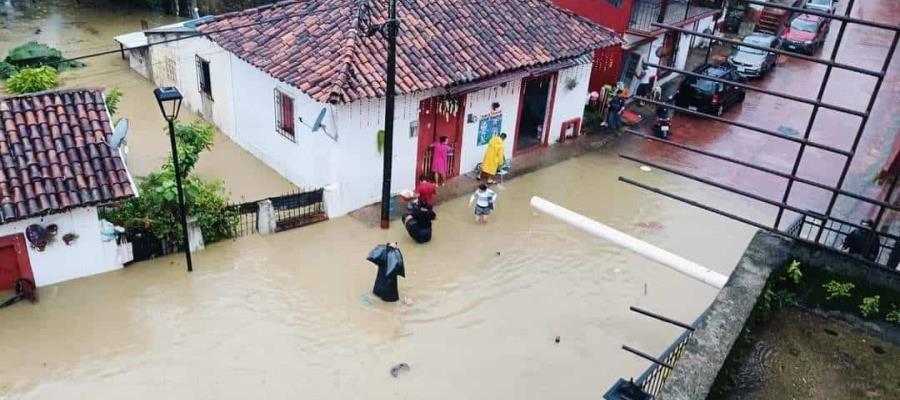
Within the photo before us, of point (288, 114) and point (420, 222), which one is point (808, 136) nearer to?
point (420, 222)

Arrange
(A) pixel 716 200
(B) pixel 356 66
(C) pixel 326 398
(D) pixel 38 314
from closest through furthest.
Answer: (C) pixel 326 398 → (D) pixel 38 314 → (B) pixel 356 66 → (A) pixel 716 200

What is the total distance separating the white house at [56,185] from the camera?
12.1m

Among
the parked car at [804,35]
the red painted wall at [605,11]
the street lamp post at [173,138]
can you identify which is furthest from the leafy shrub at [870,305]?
the parked car at [804,35]

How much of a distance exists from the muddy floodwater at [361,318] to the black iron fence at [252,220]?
0.22 m

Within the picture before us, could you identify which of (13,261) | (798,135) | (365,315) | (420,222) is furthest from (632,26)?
(13,261)

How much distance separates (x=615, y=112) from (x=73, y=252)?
48.2ft

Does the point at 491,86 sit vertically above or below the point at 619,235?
below

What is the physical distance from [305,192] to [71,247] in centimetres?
463

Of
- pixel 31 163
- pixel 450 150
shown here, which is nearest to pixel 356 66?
pixel 450 150

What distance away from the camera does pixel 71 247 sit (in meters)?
12.8

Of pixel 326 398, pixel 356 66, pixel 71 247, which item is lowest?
pixel 326 398

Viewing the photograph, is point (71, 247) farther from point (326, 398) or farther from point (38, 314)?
point (326, 398)

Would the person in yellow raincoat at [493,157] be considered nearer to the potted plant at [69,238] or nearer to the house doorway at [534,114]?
the house doorway at [534,114]

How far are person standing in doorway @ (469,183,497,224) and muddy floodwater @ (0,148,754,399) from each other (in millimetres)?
277
